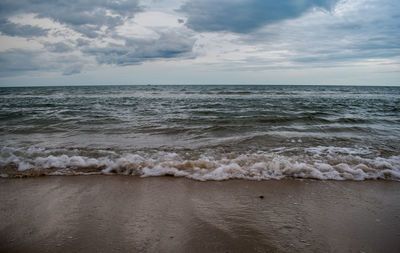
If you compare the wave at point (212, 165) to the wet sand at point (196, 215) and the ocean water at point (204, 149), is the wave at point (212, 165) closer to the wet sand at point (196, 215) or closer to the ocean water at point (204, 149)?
the ocean water at point (204, 149)

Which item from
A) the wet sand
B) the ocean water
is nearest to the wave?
the ocean water

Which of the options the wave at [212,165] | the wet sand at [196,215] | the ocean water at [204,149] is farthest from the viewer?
the ocean water at [204,149]

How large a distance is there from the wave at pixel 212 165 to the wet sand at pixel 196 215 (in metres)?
0.27

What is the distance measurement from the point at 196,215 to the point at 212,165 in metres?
1.70

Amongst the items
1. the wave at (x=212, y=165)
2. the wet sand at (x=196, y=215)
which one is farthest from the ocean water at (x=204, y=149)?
the wet sand at (x=196, y=215)

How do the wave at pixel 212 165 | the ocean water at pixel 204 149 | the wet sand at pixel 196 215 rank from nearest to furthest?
the wet sand at pixel 196 215
the wave at pixel 212 165
the ocean water at pixel 204 149

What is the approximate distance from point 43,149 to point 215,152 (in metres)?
4.34

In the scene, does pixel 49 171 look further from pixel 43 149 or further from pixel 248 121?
pixel 248 121

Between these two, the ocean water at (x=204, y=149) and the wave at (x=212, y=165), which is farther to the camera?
the ocean water at (x=204, y=149)

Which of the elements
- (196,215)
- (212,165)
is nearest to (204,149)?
(212,165)

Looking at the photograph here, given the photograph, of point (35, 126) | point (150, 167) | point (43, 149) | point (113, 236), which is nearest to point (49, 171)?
point (43, 149)

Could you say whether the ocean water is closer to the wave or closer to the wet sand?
Result: the wave

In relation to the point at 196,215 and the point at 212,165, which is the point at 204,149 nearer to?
the point at 212,165

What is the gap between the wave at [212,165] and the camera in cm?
406
